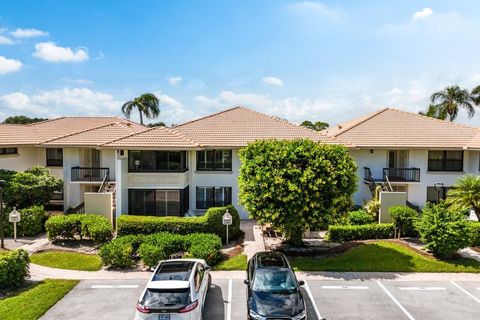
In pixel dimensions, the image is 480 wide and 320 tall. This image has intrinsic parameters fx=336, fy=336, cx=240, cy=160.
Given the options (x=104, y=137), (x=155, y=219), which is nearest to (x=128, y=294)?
(x=155, y=219)

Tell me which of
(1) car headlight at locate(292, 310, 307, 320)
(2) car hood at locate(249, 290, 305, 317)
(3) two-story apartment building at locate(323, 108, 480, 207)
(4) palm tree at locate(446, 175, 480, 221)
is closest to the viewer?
(1) car headlight at locate(292, 310, 307, 320)

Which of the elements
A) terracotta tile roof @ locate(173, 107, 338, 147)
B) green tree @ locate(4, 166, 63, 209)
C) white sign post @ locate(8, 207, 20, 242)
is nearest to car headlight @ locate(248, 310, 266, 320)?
terracotta tile roof @ locate(173, 107, 338, 147)

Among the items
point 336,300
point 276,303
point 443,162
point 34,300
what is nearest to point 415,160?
point 443,162

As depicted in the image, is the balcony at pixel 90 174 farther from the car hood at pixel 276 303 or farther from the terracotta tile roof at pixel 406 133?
the terracotta tile roof at pixel 406 133

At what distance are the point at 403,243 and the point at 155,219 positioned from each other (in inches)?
551

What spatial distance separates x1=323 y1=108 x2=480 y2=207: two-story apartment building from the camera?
80.0ft

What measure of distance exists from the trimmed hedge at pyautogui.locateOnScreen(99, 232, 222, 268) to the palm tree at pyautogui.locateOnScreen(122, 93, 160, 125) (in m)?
36.9

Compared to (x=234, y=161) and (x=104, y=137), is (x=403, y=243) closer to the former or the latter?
(x=234, y=161)

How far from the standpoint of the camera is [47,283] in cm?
1410

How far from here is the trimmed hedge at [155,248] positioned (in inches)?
622

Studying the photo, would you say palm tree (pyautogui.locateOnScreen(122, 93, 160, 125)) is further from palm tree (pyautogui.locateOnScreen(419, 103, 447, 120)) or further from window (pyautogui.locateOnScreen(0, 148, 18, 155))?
palm tree (pyautogui.locateOnScreen(419, 103, 447, 120))

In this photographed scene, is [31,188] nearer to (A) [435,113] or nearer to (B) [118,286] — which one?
(B) [118,286]

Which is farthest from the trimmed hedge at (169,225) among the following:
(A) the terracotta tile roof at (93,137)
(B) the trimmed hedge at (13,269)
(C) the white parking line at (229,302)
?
(A) the terracotta tile roof at (93,137)

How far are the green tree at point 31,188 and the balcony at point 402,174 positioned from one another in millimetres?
23268
